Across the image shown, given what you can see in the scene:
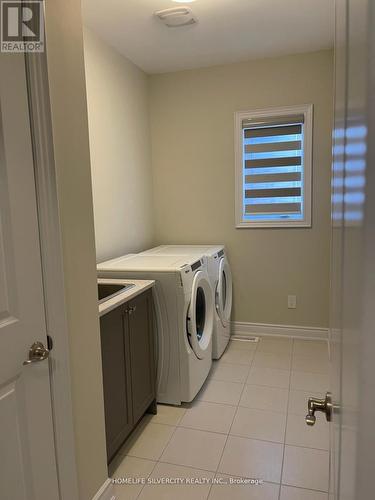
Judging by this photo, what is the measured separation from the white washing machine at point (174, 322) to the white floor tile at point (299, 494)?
833 mm

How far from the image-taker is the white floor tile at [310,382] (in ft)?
8.37

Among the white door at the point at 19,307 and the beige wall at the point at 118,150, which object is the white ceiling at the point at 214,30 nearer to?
the beige wall at the point at 118,150

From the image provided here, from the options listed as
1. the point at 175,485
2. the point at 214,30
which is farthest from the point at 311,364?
the point at 214,30

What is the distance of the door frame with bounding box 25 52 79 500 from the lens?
1.14 meters

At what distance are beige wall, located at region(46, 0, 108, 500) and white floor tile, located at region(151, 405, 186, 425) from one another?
711 mm

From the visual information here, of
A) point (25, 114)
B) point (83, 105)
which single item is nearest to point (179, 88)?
point (83, 105)

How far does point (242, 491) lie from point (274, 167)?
2.65 m

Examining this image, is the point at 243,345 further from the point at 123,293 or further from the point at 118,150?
the point at 118,150

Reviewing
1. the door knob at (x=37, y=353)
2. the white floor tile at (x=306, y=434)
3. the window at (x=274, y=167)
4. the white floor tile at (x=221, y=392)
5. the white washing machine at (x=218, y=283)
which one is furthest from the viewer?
the window at (x=274, y=167)

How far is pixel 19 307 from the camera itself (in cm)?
111

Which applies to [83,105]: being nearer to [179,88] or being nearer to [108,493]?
[108,493]

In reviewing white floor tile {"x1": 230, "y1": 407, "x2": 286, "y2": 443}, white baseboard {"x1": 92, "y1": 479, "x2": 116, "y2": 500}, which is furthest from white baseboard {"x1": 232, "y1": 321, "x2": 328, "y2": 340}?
white baseboard {"x1": 92, "y1": 479, "x2": 116, "y2": 500}

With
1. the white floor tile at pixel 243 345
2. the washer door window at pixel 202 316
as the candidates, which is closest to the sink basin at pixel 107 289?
the washer door window at pixel 202 316

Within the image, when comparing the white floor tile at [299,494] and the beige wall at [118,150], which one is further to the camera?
the beige wall at [118,150]
